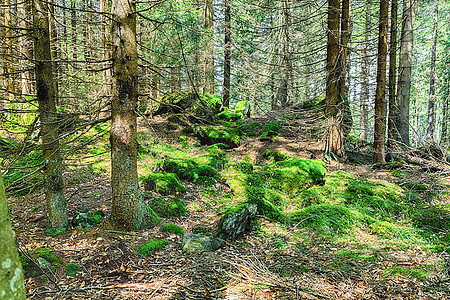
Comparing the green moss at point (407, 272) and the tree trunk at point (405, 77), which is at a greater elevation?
the tree trunk at point (405, 77)

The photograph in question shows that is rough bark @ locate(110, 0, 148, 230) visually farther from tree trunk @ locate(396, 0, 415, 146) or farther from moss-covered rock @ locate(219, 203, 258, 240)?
tree trunk @ locate(396, 0, 415, 146)

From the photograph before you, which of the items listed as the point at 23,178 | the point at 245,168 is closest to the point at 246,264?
the point at 23,178

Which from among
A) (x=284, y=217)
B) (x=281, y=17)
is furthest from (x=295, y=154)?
(x=281, y=17)

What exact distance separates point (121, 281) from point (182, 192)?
3458 mm

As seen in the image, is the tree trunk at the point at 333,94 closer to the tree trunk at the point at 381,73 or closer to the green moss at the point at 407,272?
the tree trunk at the point at 381,73

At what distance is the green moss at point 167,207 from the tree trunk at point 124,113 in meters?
1.11

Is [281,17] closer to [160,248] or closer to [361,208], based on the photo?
[361,208]

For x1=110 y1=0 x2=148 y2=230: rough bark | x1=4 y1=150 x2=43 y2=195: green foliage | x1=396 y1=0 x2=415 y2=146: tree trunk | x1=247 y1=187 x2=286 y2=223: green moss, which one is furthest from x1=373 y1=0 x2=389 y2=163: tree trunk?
x1=4 y1=150 x2=43 y2=195: green foliage

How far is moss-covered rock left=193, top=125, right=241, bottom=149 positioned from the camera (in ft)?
34.3

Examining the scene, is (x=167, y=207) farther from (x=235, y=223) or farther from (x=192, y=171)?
(x=192, y=171)

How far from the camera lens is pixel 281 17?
14.5m

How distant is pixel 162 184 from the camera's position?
6.36m

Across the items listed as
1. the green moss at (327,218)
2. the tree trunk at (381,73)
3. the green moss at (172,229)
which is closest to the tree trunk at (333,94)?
the tree trunk at (381,73)

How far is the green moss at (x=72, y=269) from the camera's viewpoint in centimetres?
321
